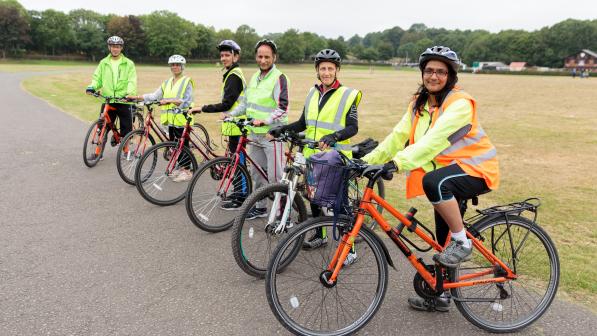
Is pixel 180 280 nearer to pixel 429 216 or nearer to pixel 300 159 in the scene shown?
pixel 300 159

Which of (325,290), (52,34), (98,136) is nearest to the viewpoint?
(325,290)

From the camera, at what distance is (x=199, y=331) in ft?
10.1

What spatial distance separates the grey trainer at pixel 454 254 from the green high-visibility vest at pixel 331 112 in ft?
4.54

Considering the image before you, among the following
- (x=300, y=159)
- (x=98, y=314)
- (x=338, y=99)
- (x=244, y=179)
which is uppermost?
(x=338, y=99)

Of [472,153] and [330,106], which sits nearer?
[472,153]

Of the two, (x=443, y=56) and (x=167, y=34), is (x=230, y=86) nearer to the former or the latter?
(x=443, y=56)

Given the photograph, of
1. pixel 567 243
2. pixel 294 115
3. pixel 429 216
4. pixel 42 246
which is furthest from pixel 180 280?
pixel 294 115

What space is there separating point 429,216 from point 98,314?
163 inches

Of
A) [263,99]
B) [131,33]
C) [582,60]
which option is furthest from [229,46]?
[582,60]

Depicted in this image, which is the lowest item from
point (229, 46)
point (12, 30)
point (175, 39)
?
point (229, 46)

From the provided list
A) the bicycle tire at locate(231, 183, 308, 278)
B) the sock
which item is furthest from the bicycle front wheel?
the sock

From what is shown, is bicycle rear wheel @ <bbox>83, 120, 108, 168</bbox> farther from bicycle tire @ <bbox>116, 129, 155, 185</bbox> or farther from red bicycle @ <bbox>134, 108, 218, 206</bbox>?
red bicycle @ <bbox>134, 108, 218, 206</bbox>

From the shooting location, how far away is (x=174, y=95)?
21.3ft

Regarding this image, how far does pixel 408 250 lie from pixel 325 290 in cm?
80
